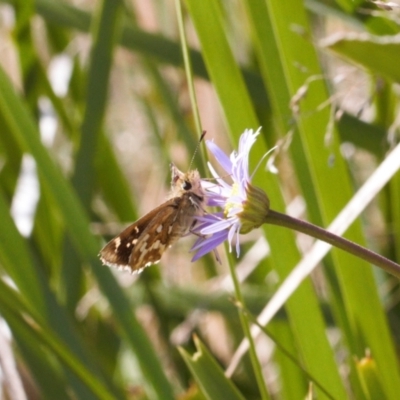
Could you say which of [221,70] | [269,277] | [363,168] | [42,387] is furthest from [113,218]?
[221,70]

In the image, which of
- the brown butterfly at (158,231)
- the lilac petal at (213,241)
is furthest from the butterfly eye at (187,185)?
the lilac petal at (213,241)

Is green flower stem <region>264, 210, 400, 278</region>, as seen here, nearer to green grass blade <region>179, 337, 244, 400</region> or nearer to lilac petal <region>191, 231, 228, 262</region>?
lilac petal <region>191, 231, 228, 262</region>

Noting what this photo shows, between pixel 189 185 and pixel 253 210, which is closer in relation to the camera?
pixel 253 210

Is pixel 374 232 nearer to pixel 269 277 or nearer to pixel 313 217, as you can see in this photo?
pixel 269 277

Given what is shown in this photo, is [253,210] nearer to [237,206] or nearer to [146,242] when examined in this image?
[237,206]

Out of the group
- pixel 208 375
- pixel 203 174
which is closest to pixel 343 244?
pixel 208 375

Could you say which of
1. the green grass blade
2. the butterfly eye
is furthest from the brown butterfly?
the green grass blade

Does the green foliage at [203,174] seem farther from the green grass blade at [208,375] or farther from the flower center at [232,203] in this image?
the flower center at [232,203]
